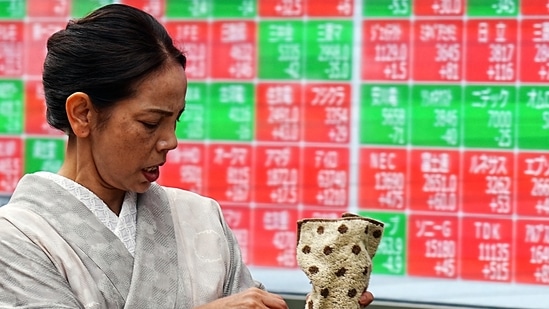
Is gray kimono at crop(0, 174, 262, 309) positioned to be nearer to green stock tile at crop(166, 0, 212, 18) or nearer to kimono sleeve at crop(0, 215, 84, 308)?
kimono sleeve at crop(0, 215, 84, 308)

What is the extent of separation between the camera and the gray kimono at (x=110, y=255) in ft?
4.97

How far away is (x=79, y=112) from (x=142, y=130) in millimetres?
102

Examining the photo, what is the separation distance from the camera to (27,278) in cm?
151

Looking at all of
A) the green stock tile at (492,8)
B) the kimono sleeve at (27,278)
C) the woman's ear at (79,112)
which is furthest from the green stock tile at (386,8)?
the kimono sleeve at (27,278)

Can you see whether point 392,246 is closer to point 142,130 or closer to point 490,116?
point 490,116

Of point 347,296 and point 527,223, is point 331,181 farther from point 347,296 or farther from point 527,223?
point 347,296

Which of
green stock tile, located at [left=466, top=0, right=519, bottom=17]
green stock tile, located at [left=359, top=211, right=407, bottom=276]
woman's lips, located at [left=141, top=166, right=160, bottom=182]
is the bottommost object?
green stock tile, located at [left=359, top=211, right=407, bottom=276]

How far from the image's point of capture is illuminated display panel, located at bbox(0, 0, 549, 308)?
2.54 metres

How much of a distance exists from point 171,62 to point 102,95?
0.12 m

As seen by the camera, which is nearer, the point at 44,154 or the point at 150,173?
the point at 150,173

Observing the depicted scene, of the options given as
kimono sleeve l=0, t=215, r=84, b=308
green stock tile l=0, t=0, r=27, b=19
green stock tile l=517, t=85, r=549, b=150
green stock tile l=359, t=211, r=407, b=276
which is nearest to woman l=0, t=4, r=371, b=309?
kimono sleeve l=0, t=215, r=84, b=308

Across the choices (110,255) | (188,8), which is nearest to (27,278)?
(110,255)

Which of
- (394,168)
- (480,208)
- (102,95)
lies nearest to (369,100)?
(394,168)

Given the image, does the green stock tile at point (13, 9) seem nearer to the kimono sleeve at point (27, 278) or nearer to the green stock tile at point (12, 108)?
→ the green stock tile at point (12, 108)
